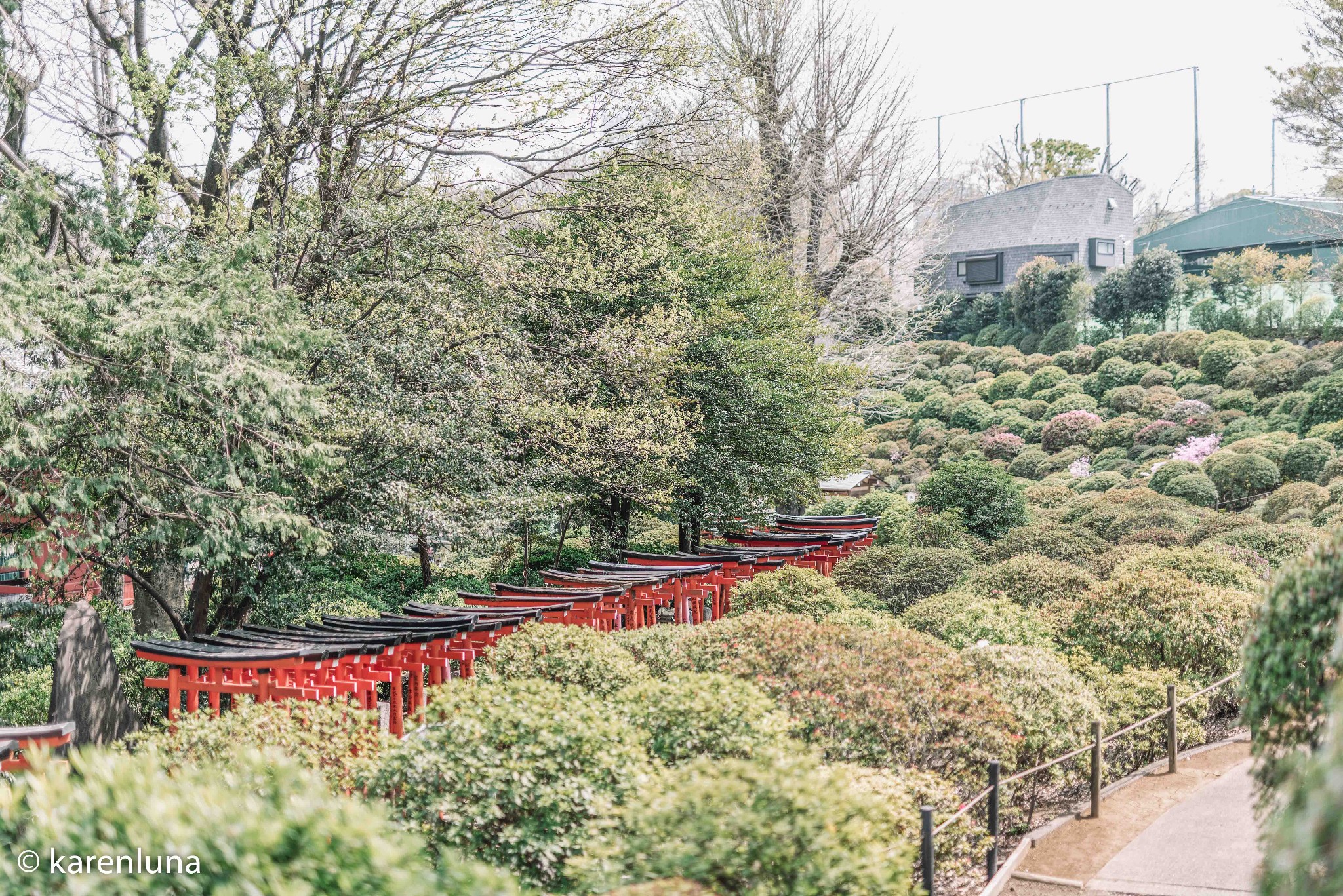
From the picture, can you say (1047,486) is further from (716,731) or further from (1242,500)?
(716,731)

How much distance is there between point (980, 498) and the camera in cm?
1856

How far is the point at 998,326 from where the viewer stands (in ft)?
138

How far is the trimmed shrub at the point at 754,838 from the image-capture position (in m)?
3.84

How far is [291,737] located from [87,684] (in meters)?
3.03

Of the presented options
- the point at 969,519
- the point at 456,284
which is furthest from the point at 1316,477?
the point at 456,284

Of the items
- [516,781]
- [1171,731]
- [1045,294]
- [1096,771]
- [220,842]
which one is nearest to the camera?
[220,842]

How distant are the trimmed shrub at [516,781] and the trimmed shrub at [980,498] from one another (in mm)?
14265

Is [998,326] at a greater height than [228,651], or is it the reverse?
[998,326]

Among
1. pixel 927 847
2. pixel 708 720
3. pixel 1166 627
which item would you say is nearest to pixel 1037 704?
pixel 1166 627

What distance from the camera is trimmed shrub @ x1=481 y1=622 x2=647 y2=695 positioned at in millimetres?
7855

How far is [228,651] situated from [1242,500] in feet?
70.1

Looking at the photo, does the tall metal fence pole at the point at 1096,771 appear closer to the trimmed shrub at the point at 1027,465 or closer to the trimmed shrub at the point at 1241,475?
the trimmed shrub at the point at 1241,475

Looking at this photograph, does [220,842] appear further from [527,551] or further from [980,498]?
[980,498]

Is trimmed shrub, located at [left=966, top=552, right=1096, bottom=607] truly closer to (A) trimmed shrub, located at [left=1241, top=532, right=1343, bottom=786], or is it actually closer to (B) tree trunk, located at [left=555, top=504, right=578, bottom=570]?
(B) tree trunk, located at [left=555, top=504, right=578, bottom=570]
